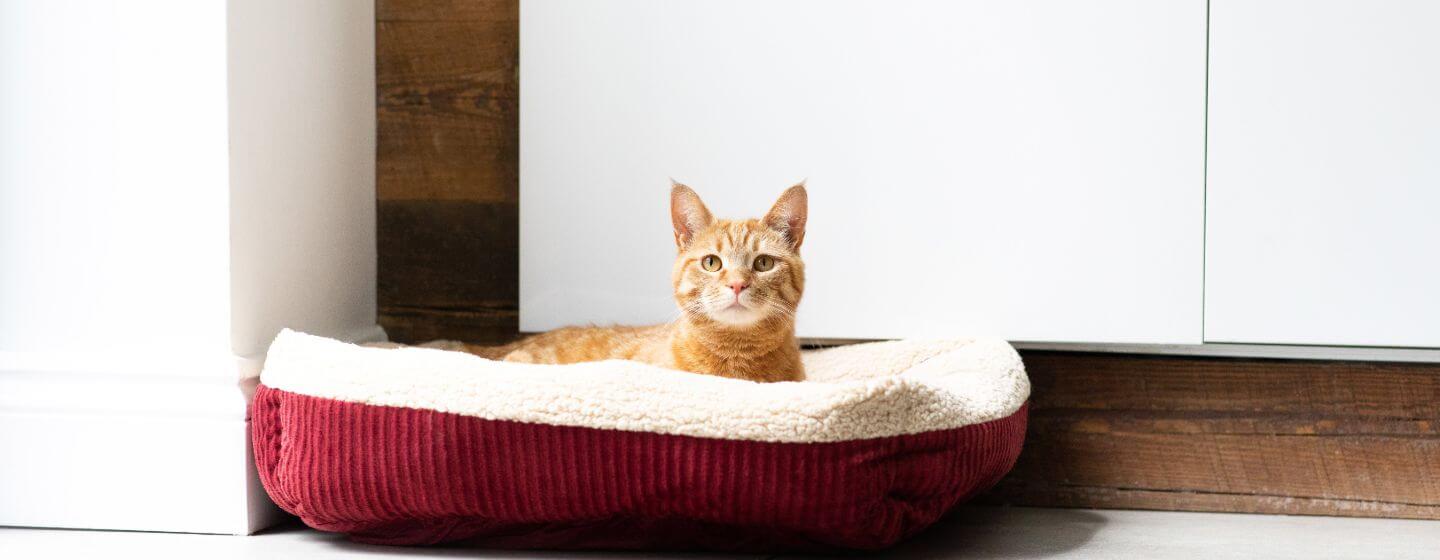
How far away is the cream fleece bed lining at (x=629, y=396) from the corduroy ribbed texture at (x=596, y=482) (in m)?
0.01

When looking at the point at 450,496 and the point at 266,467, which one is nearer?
the point at 450,496

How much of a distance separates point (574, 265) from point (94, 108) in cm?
58

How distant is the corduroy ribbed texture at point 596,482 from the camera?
43.9 inches

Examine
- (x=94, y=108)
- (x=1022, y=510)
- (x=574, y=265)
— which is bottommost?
(x=1022, y=510)

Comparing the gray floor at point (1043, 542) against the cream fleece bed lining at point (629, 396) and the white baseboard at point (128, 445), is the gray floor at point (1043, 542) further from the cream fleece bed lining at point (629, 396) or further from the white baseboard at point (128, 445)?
the cream fleece bed lining at point (629, 396)

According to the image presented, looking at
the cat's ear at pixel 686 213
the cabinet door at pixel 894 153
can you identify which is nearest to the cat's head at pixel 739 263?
the cat's ear at pixel 686 213

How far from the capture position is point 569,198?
5.14 ft

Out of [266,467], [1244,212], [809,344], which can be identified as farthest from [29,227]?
[1244,212]

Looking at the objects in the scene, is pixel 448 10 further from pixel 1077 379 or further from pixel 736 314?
pixel 1077 379

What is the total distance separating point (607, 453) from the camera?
112 cm

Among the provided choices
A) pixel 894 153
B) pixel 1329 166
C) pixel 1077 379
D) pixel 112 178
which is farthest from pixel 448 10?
pixel 1329 166

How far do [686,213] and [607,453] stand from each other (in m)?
0.38

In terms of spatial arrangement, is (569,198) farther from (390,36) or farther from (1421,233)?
(1421,233)

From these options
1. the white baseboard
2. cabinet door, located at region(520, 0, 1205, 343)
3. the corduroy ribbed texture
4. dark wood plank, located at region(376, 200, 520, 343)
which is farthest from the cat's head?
the white baseboard
